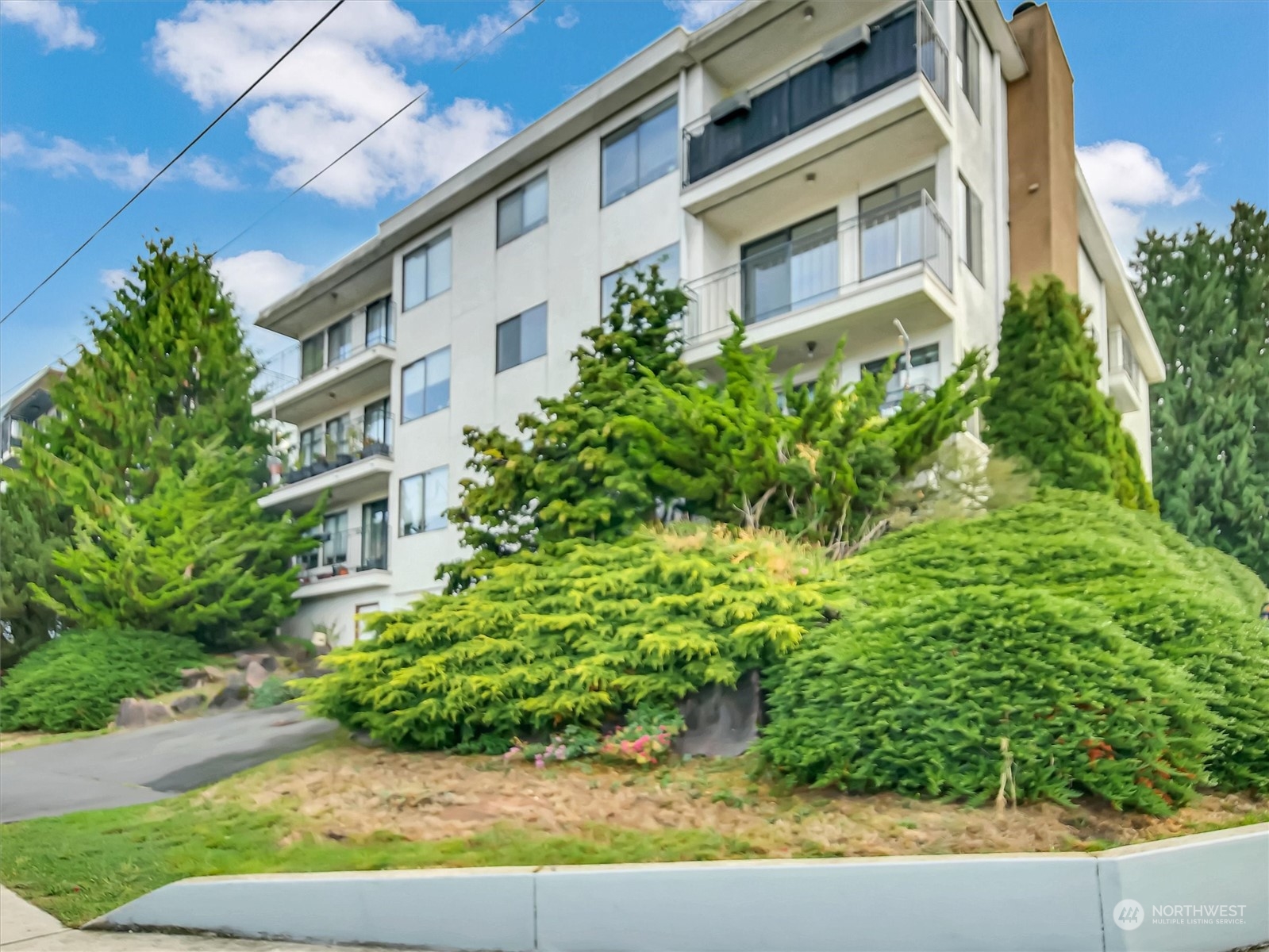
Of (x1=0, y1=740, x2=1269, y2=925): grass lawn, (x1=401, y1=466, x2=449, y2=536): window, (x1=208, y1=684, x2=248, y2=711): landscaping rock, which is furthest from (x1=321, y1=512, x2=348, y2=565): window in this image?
(x1=0, y1=740, x2=1269, y2=925): grass lawn

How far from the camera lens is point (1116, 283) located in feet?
67.8

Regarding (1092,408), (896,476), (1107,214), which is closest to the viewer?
(896,476)

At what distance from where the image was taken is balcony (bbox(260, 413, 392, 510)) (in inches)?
852

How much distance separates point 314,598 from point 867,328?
14525 mm

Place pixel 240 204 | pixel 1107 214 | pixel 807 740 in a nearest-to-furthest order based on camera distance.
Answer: pixel 807 740 → pixel 240 204 → pixel 1107 214

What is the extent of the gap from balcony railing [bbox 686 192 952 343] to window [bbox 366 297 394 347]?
32.2 ft

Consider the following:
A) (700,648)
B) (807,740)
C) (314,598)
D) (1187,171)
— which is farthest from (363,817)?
(314,598)

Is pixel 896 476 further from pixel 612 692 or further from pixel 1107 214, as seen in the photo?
pixel 1107 214

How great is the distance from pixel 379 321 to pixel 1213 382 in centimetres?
2026

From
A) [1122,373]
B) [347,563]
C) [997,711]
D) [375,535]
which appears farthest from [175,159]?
[1122,373]

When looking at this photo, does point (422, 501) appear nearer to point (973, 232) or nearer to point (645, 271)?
point (645, 271)

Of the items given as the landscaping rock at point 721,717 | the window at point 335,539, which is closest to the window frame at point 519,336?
the window at point 335,539

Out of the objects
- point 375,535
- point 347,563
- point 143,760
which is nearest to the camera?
point 143,760

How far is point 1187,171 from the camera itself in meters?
13.2
